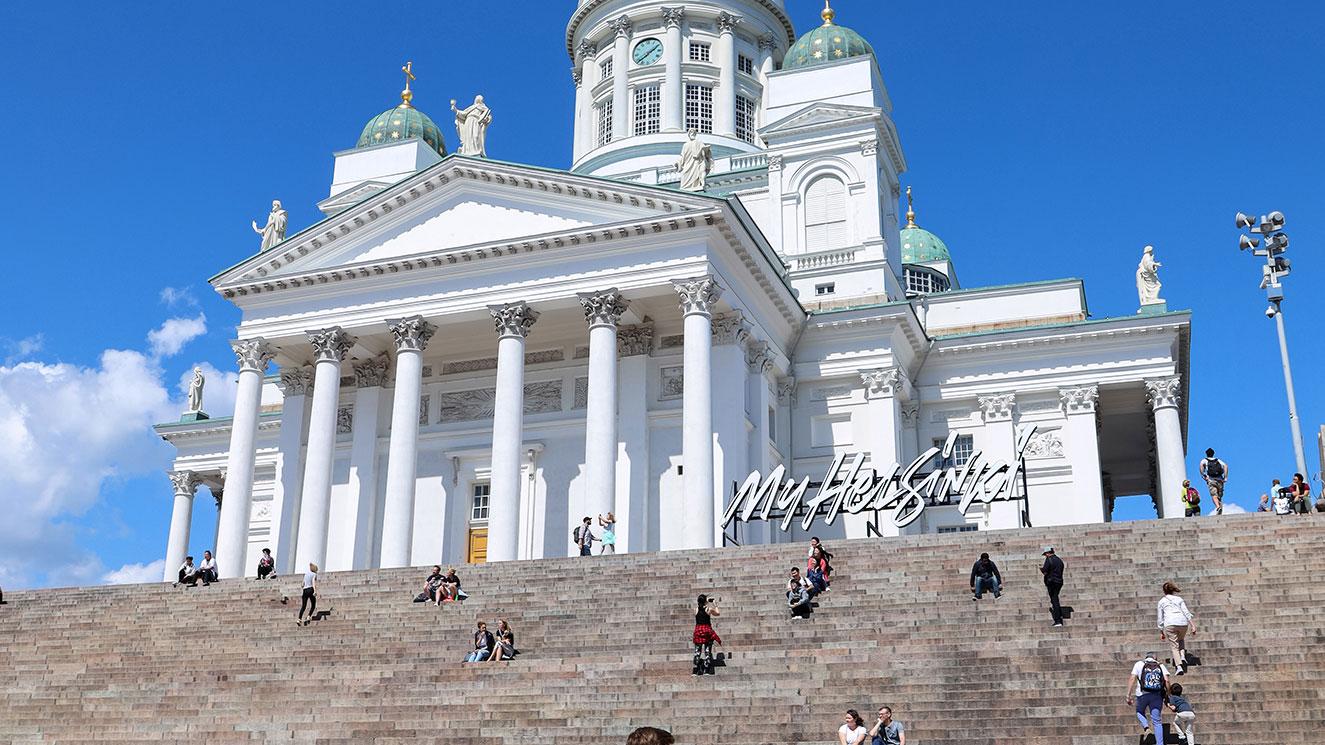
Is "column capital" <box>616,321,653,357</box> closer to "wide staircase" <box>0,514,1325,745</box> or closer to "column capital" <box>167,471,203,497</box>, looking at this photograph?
"wide staircase" <box>0,514,1325,745</box>

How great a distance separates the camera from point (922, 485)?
32.6 meters

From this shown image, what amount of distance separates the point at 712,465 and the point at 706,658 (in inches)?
550

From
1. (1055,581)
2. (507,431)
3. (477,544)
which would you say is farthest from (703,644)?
(477,544)

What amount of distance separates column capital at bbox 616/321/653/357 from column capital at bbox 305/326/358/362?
26.1 feet

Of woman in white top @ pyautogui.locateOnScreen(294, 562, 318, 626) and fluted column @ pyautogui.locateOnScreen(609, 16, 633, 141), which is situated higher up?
fluted column @ pyautogui.locateOnScreen(609, 16, 633, 141)

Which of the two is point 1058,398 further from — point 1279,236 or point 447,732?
point 447,732

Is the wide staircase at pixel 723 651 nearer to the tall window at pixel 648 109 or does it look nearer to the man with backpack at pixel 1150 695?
the man with backpack at pixel 1150 695

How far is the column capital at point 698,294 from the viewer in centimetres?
3534

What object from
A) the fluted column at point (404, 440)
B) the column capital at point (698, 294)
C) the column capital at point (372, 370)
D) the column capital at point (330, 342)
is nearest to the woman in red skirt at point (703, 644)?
the column capital at point (698, 294)

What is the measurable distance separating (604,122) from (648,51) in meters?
3.63

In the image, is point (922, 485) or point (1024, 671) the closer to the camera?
point (1024, 671)

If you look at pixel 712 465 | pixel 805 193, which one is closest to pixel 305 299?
pixel 712 465

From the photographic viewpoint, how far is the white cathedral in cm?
3644

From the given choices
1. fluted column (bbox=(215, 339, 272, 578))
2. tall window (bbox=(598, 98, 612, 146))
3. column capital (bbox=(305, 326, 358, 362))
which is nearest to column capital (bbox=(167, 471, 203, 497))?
fluted column (bbox=(215, 339, 272, 578))
